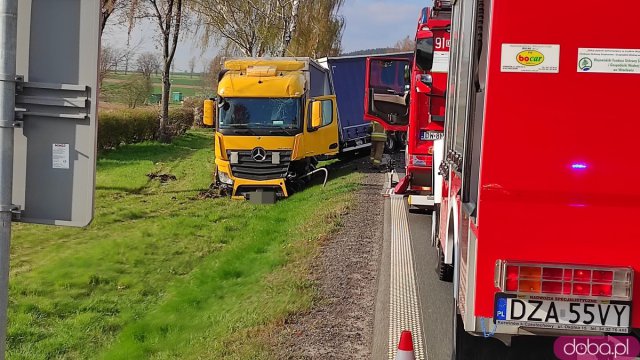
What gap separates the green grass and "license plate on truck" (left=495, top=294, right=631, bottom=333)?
2399mm

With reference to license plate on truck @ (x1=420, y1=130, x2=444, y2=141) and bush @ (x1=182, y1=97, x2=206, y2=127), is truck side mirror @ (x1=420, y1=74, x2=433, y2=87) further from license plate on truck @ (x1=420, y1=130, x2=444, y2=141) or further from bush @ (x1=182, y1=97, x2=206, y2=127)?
bush @ (x1=182, y1=97, x2=206, y2=127)

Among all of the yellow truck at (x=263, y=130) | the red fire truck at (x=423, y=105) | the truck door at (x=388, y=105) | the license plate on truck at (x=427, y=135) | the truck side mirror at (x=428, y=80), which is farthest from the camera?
the yellow truck at (x=263, y=130)

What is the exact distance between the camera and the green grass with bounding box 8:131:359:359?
21.8 ft

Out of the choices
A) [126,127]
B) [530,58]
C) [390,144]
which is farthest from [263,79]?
[530,58]

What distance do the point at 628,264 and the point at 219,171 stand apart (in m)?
14.3

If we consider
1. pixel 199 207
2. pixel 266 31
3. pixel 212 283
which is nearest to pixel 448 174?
pixel 212 283

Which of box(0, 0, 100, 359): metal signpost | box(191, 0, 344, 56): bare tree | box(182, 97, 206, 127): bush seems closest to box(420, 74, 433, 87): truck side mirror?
box(0, 0, 100, 359): metal signpost

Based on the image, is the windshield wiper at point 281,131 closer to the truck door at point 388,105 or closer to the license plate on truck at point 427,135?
the truck door at point 388,105

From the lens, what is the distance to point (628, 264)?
3.69 m

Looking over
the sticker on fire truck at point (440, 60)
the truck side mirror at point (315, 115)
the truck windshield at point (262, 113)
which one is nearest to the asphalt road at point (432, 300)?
the sticker on fire truck at point (440, 60)

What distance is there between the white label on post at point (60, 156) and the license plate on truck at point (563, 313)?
7.63 ft

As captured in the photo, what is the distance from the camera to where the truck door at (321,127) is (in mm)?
17578

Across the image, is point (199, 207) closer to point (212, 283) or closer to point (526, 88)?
point (212, 283)

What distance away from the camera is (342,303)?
7027 millimetres
